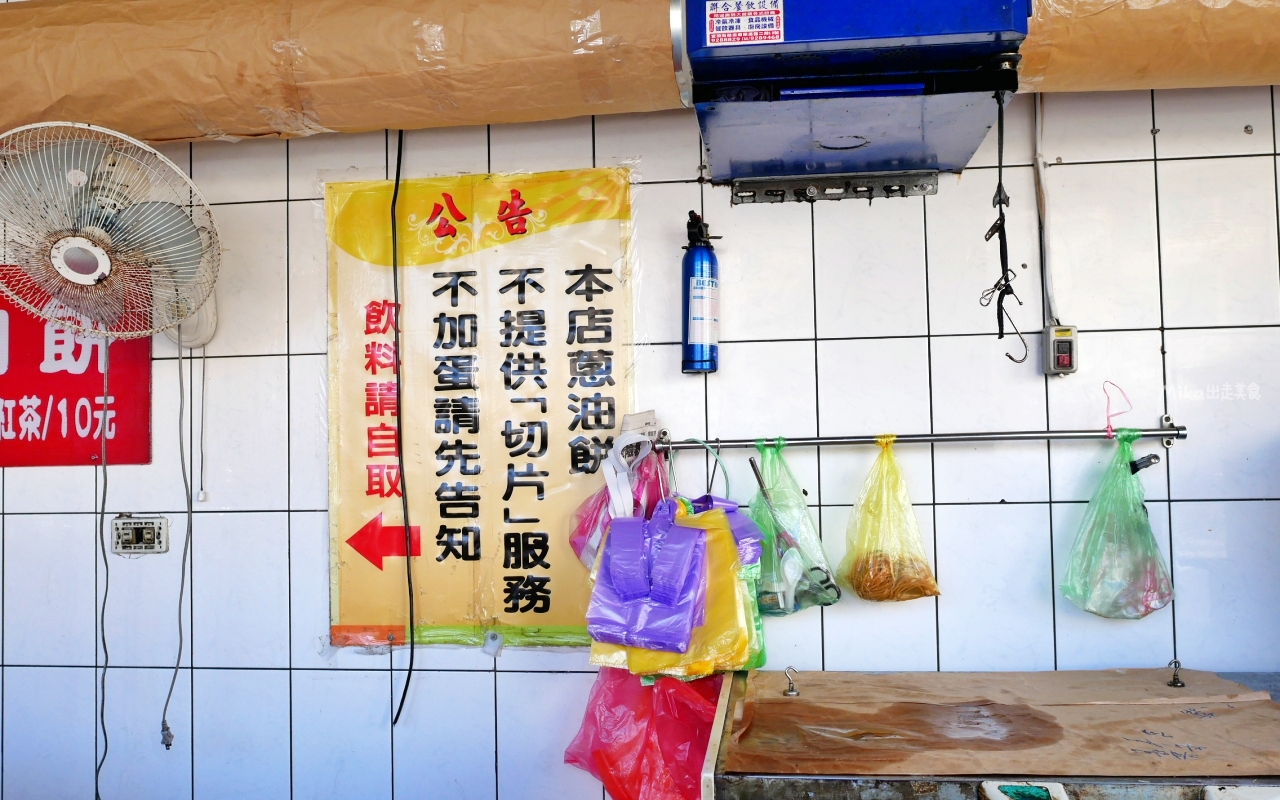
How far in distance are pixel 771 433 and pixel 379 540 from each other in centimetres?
113

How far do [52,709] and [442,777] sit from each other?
47.1 inches

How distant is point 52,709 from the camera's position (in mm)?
2297

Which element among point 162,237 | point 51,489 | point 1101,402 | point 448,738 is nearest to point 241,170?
point 162,237

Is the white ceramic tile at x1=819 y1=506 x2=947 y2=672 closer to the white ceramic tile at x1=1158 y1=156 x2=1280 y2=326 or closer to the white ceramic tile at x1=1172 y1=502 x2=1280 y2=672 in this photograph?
the white ceramic tile at x1=1172 y1=502 x2=1280 y2=672

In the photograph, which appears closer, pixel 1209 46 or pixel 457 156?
pixel 1209 46

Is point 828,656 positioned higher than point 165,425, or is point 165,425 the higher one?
point 165,425

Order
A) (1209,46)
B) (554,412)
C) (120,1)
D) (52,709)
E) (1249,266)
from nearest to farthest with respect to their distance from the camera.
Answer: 1. (1209,46)
2. (120,1)
3. (1249,266)
4. (554,412)
5. (52,709)

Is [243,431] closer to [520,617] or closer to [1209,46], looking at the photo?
[520,617]

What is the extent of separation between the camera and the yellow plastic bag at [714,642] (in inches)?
68.9

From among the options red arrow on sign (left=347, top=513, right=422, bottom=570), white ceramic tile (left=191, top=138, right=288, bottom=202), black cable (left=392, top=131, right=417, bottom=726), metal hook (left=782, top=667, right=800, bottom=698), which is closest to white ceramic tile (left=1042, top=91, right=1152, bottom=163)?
metal hook (left=782, top=667, right=800, bottom=698)

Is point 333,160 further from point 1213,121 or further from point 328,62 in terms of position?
point 1213,121

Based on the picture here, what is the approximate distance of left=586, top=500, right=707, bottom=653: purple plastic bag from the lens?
1.75m

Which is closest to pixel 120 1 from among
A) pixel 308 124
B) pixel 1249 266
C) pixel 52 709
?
pixel 308 124

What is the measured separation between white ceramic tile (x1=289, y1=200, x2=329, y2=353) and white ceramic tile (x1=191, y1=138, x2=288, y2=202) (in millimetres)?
99
